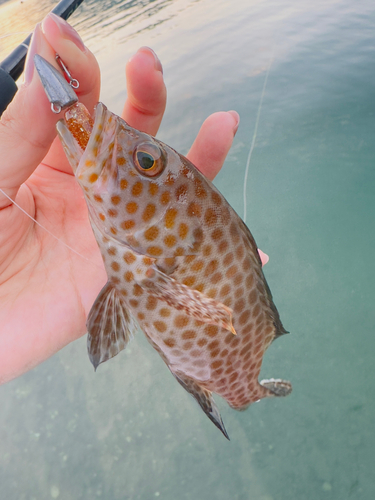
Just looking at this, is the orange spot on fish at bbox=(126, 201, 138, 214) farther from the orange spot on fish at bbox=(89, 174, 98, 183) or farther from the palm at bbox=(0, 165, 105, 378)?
the palm at bbox=(0, 165, 105, 378)

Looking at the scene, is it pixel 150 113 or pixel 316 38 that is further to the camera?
pixel 316 38

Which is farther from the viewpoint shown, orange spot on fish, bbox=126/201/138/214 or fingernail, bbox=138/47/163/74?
fingernail, bbox=138/47/163/74

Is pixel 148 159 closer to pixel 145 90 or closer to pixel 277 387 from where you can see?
pixel 145 90

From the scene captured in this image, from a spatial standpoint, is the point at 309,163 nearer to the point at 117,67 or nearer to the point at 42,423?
the point at 42,423

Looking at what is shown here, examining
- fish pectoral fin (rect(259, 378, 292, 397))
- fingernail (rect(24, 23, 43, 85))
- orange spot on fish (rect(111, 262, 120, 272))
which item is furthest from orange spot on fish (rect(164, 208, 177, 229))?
fish pectoral fin (rect(259, 378, 292, 397))

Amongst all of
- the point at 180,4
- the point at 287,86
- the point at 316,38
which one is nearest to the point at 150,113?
the point at 287,86

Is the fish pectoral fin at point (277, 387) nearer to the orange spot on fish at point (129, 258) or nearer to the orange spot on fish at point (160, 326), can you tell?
the orange spot on fish at point (160, 326)

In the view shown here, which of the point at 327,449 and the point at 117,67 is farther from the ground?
the point at 117,67

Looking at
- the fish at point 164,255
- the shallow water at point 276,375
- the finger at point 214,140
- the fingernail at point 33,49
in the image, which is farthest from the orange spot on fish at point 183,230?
the shallow water at point 276,375
